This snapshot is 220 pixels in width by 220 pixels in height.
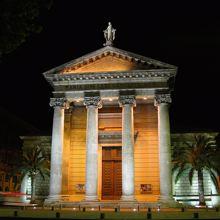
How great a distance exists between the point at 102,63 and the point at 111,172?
13115 millimetres

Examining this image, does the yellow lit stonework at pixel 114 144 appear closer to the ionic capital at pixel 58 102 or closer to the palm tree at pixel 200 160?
the palm tree at pixel 200 160

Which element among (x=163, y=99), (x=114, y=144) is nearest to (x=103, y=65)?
(x=163, y=99)

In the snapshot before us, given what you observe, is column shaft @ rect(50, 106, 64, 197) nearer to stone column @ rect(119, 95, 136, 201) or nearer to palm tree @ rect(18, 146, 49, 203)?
palm tree @ rect(18, 146, 49, 203)

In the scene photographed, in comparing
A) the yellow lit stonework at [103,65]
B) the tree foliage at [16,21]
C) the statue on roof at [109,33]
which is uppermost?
the statue on roof at [109,33]

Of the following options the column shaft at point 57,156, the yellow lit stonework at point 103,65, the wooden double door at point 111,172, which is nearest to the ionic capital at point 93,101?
the column shaft at point 57,156

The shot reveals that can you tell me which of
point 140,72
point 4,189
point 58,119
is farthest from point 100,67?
point 4,189

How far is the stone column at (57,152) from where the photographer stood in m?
40.2

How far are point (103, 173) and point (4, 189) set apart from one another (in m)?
25.4

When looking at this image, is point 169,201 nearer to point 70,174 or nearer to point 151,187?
point 151,187

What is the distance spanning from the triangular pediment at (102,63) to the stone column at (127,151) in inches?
151

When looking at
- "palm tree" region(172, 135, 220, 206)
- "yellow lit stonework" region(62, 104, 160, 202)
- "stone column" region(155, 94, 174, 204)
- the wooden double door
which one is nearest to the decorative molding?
"stone column" region(155, 94, 174, 204)

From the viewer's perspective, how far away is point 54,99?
42.2 metres

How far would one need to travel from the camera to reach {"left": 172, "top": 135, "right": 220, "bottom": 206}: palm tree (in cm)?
4138

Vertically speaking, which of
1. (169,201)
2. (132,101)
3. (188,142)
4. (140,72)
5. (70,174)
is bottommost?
(169,201)
